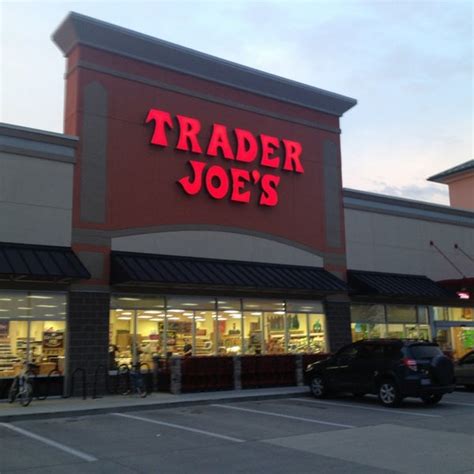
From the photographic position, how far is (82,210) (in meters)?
18.5

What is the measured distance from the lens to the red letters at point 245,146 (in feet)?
73.0

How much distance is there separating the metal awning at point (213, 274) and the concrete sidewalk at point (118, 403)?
346 centimetres

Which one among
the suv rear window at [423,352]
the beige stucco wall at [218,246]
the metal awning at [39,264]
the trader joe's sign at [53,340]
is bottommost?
the suv rear window at [423,352]

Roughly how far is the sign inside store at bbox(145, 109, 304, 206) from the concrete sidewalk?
7205 mm

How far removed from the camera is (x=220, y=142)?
21766 millimetres

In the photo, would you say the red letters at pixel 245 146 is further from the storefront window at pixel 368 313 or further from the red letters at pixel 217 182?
the storefront window at pixel 368 313

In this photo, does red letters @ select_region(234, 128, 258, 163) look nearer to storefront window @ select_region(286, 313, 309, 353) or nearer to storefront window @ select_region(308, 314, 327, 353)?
storefront window @ select_region(286, 313, 309, 353)

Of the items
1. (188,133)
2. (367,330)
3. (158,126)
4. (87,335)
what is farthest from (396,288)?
(87,335)

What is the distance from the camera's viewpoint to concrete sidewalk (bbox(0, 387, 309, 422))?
1385cm

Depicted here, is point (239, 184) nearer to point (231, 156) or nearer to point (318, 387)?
point (231, 156)

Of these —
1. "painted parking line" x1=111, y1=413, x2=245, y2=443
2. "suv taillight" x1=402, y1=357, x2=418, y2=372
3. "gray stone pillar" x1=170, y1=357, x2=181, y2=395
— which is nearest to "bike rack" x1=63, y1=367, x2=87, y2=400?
"gray stone pillar" x1=170, y1=357, x2=181, y2=395

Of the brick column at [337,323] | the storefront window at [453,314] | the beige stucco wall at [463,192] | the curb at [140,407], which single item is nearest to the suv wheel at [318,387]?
the curb at [140,407]

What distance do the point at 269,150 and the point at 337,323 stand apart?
746cm

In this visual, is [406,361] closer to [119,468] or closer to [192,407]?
[192,407]
